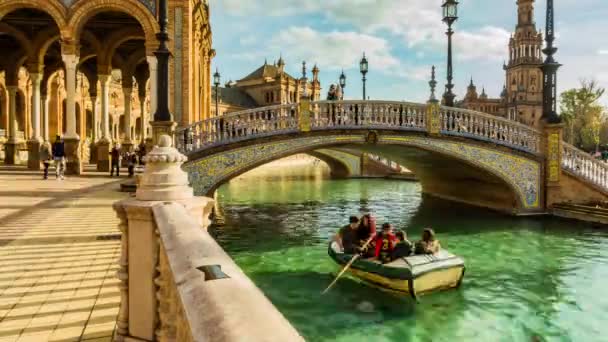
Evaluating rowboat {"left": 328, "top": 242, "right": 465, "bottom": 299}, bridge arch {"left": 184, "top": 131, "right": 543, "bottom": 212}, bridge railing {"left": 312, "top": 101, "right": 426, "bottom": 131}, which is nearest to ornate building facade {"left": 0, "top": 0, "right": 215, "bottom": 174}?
bridge arch {"left": 184, "top": 131, "right": 543, "bottom": 212}

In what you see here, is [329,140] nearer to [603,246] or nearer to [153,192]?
[603,246]

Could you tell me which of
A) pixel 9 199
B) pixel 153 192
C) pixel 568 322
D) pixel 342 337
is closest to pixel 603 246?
pixel 568 322

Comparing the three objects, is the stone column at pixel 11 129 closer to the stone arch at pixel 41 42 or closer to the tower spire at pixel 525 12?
the stone arch at pixel 41 42

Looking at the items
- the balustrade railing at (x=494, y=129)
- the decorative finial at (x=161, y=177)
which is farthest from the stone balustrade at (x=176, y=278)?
the balustrade railing at (x=494, y=129)

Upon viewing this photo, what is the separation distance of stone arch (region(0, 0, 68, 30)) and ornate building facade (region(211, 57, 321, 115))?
205 ft

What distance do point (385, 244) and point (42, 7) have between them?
17149mm

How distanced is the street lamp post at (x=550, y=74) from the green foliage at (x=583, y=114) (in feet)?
197

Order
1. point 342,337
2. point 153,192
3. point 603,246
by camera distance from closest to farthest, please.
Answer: point 153,192
point 342,337
point 603,246

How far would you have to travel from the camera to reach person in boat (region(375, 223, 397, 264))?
10.6m

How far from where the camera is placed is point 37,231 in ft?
30.3

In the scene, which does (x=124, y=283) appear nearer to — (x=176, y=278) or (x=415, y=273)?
(x=176, y=278)

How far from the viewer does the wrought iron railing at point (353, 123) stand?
1750 cm

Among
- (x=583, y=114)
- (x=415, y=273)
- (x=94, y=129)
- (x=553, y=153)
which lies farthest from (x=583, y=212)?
(x=583, y=114)

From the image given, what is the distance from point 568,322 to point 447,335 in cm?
242
